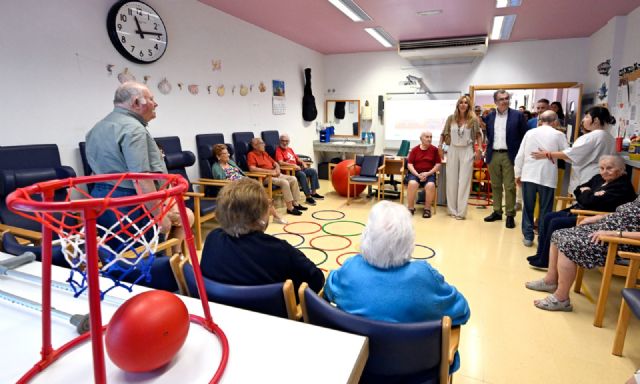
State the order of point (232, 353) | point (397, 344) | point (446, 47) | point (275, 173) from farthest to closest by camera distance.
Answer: point (446, 47), point (275, 173), point (397, 344), point (232, 353)

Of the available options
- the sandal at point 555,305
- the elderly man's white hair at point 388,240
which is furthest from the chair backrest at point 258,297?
the sandal at point 555,305

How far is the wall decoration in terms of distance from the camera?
13.1ft

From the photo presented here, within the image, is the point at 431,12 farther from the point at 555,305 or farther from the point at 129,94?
the point at 129,94

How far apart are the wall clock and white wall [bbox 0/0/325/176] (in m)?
0.08

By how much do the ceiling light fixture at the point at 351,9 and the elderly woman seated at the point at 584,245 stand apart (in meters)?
3.40

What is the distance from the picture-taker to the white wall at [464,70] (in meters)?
6.20

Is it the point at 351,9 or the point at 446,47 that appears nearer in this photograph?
the point at 351,9

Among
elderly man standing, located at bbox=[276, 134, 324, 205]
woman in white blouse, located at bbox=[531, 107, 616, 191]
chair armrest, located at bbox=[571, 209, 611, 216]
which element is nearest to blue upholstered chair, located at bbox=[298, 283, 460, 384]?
chair armrest, located at bbox=[571, 209, 611, 216]

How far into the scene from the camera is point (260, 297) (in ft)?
4.16

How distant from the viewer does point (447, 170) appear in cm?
482

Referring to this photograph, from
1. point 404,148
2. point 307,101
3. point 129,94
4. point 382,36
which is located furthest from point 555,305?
point 307,101

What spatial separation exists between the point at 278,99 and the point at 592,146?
14.9 feet

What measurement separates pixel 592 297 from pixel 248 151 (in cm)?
414

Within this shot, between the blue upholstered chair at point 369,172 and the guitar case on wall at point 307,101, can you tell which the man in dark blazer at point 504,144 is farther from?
the guitar case on wall at point 307,101
